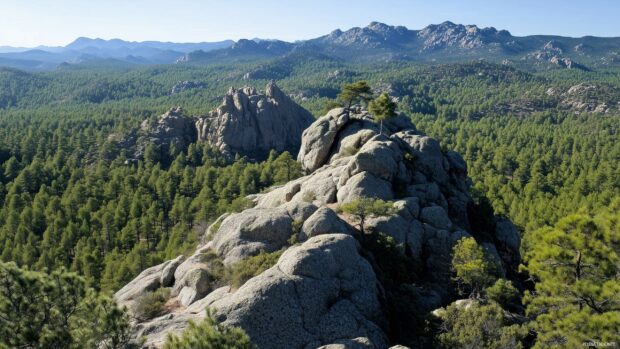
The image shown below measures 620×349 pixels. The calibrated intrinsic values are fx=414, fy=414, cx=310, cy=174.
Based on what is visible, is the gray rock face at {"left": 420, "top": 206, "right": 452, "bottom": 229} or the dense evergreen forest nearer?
the gray rock face at {"left": 420, "top": 206, "right": 452, "bottom": 229}

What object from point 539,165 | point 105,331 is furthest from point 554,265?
point 539,165

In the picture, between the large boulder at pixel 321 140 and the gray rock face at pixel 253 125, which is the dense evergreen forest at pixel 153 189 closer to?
the gray rock face at pixel 253 125

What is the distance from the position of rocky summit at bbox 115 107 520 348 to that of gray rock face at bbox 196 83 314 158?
3365 inches

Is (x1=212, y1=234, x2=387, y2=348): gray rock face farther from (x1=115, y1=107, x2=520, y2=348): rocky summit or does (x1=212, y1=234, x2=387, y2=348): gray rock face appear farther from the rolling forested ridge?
the rolling forested ridge

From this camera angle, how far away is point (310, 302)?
80.0ft

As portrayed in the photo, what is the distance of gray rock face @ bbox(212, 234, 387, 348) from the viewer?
22.6 meters

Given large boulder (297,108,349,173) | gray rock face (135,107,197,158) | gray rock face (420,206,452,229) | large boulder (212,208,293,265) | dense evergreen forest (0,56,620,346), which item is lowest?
dense evergreen forest (0,56,620,346)

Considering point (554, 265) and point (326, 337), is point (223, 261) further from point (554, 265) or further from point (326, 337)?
point (554, 265)

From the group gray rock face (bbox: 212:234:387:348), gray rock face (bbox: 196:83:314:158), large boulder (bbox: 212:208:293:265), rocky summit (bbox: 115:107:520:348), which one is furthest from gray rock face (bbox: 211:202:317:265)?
gray rock face (bbox: 196:83:314:158)

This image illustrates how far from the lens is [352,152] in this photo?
179ft

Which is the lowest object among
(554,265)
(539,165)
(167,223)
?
(167,223)

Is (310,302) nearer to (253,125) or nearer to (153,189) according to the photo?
(153,189)

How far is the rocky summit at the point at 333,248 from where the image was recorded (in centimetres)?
2342

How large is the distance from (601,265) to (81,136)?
6226 inches
